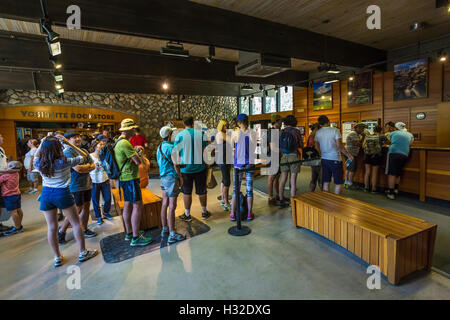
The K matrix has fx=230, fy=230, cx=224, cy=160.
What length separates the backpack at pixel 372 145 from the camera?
5.00 m

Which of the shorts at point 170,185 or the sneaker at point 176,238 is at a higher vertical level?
the shorts at point 170,185

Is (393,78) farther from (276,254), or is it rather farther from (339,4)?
(276,254)

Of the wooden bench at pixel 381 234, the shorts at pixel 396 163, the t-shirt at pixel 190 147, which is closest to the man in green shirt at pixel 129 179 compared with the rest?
the t-shirt at pixel 190 147

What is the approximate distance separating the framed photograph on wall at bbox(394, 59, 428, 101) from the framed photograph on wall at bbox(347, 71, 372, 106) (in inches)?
30.6

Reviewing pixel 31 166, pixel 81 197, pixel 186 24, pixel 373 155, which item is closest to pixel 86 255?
pixel 81 197

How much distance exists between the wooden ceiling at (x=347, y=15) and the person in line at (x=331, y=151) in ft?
7.09

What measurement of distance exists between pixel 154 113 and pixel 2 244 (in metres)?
8.46

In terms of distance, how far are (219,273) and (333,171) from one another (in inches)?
102

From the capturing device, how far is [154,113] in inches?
434

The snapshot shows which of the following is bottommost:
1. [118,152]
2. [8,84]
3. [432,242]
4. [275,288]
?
[275,288]

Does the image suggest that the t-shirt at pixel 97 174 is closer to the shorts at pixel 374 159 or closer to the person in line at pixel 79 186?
the person in line at pixel 79 186

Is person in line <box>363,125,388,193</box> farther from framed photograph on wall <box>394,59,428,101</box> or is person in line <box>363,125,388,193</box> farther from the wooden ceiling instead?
framed photograph on wall <box>394,59,428,101</box>

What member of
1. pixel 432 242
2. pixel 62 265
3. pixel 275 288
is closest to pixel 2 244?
pixel 62 265

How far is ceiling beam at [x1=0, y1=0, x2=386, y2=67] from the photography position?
3109 millimetres
